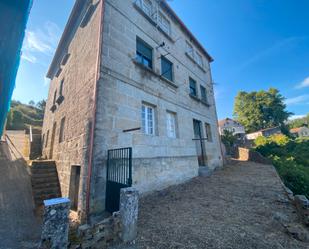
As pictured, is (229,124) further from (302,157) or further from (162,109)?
(162,109)

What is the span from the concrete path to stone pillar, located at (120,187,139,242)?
6.65ft

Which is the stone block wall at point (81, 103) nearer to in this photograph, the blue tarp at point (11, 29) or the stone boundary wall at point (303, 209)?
the blue tarp at point (11, 29)

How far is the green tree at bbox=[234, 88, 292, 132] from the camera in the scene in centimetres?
3291

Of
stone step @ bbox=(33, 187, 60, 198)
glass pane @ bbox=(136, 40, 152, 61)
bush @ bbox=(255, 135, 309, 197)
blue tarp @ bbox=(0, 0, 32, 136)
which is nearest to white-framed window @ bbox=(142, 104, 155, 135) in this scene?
glass pane @ bbox=(136, 40, 152, 61)

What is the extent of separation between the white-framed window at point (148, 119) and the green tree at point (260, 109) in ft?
119

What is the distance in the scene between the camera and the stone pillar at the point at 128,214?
2.79 metres

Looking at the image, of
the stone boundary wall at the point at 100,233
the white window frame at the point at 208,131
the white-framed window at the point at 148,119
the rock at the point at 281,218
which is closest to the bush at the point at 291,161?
the white window frame at the point at 208,131

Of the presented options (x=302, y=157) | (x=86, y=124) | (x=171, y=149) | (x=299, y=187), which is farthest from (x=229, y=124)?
(x=86, y=124)

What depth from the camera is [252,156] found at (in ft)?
47.3

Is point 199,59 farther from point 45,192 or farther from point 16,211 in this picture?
point 16,211

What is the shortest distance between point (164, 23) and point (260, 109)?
3506cm

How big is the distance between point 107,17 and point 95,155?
4842 mm

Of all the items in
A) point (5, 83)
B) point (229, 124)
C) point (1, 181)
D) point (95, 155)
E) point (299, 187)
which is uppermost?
point (229, 124)

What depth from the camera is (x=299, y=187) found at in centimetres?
757
